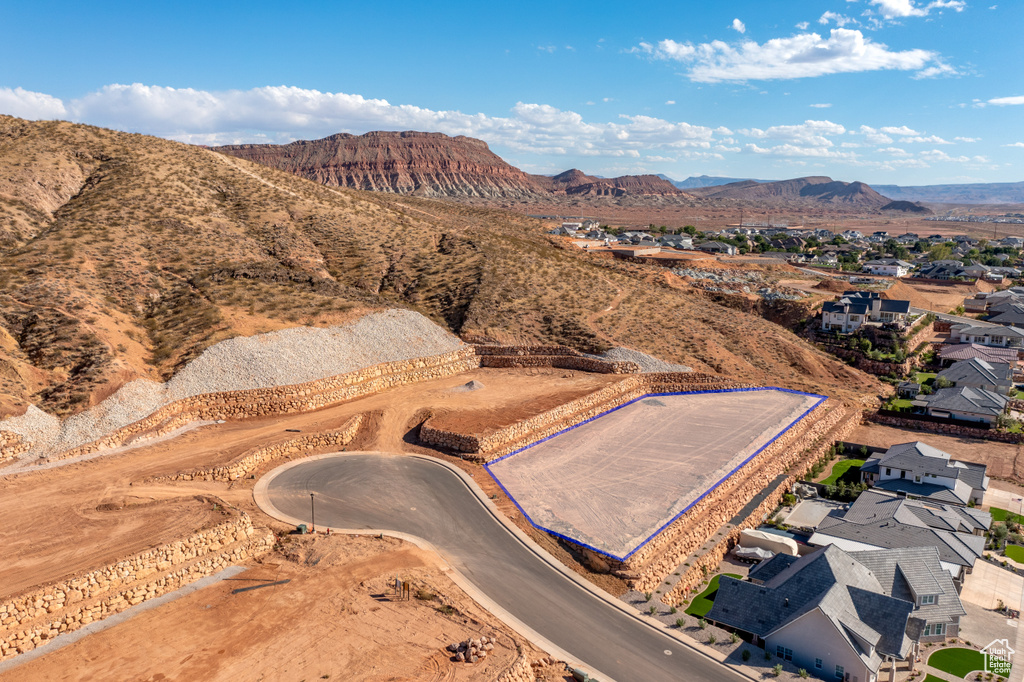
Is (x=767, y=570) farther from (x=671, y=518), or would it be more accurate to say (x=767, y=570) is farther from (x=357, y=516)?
(x=357, y=516)

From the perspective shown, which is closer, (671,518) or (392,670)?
(392,670)

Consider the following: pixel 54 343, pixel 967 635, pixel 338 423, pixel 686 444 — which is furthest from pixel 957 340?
pixel 54 343

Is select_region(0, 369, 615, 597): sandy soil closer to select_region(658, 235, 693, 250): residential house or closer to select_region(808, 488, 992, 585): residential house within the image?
select_region(808, 488, 992, 585): residential house

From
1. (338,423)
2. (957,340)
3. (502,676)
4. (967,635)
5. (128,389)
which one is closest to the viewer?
(502,676)

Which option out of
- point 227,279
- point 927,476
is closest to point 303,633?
point 927,476

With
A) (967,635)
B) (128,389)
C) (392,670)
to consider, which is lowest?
(967,635)

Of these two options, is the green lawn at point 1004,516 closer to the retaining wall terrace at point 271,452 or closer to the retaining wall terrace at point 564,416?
the retaining wall terrace at point 564,416

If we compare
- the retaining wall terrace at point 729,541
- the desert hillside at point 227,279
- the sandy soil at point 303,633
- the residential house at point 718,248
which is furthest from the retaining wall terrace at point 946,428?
the residential house at point 718,248

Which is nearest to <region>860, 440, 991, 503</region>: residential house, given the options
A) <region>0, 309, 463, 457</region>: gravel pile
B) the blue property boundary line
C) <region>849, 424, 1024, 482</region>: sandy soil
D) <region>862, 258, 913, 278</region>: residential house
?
<region>849, 424, 1024, 482</region>: sandy soil
